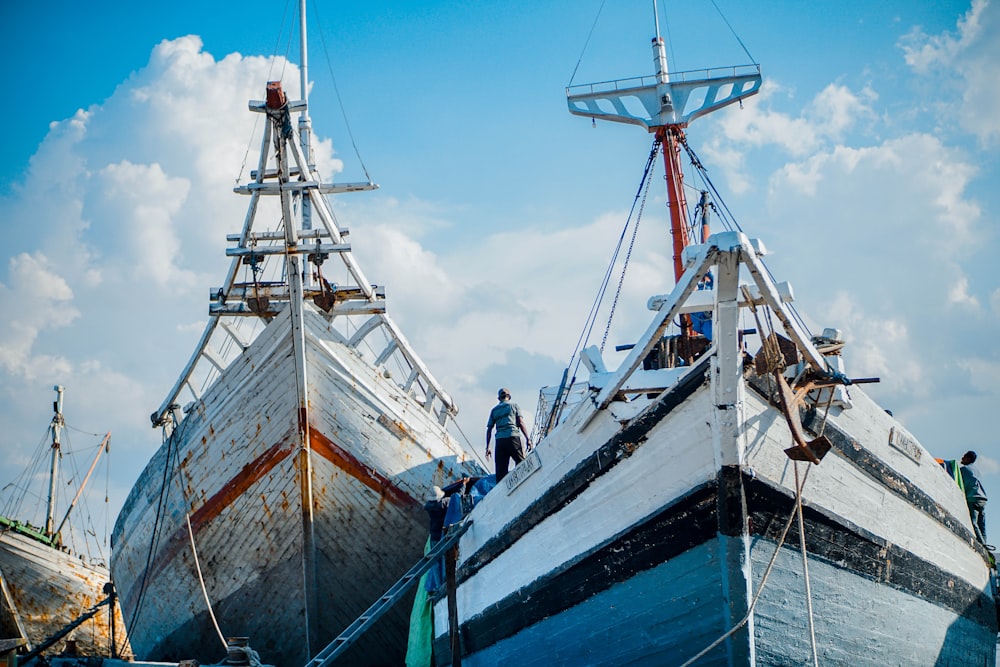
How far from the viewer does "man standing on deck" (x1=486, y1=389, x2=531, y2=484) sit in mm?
10305

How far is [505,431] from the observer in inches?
409

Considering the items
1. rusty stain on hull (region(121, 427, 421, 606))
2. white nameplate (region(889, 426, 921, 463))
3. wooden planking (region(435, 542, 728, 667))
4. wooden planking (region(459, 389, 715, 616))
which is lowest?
wooden planking (region(435, 542, 728, 667))

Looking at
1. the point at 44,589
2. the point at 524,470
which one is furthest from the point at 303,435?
the point at 44,589

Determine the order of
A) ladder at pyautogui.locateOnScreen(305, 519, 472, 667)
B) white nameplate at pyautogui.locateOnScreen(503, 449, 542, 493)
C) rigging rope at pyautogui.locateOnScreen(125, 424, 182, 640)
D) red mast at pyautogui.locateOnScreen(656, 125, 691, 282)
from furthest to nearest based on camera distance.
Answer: red mast at pyautogui.locateOnScreen(656, 125, 691, 282)
rigging rope at pyautogui.locateOnScreen(125, 424, 182, 640)
ladder at pyautogui.locateOnScreen(305, 519, 472, 667)
white nameplate at pyautogui.locateOnScreen(503, 449, 542, 493)

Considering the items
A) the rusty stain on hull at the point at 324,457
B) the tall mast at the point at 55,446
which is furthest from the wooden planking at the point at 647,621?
the tall mast at the point at 55,446

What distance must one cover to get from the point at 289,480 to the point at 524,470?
13.2 ft

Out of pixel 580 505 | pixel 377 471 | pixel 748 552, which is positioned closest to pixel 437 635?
pixel 377 471

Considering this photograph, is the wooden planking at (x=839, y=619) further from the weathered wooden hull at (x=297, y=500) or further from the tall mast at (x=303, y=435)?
the tall mast at (x=303, y=435)

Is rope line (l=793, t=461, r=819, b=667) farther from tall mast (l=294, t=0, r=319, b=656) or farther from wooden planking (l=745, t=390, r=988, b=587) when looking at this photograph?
tall mast (l=294, t=0, r=319, b=656)

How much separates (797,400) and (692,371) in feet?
2.55

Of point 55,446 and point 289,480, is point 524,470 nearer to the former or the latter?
point 289,480

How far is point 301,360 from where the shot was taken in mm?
10953

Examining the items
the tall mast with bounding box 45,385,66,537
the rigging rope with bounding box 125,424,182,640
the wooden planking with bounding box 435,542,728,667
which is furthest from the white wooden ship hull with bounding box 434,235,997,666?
the tall mast with bounding box 45,385,66,537

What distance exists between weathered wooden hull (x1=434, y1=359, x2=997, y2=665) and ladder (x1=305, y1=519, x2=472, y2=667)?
44.5 inches
